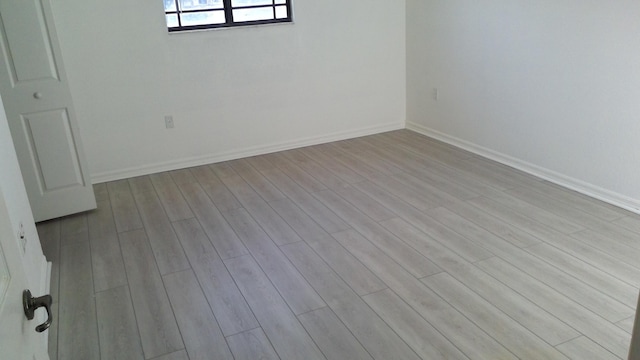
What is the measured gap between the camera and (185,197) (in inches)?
152

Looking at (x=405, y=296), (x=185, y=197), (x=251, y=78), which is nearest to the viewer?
(x=405, y=296)

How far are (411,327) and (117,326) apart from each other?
1380 mm

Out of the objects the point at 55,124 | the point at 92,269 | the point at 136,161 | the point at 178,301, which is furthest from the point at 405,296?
the point at 136,161

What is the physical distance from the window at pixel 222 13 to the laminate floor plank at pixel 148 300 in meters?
2.00

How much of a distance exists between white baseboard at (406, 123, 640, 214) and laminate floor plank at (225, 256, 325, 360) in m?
2.40

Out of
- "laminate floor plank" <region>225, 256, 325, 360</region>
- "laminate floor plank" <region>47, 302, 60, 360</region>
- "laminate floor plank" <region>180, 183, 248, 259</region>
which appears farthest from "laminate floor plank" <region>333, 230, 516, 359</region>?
"laminate floor plank" <region>47, 302, 60, 360</region>

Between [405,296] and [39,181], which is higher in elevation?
[39,181]

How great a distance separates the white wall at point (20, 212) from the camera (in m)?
2.28

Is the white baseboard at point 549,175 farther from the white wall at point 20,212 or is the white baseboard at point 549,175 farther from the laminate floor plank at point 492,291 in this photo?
the white wall at point 20,212

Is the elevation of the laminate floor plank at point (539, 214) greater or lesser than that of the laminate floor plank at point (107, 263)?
lesser

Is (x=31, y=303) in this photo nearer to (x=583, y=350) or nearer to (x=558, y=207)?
(x=583, y=350)

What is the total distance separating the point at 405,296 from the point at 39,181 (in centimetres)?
257

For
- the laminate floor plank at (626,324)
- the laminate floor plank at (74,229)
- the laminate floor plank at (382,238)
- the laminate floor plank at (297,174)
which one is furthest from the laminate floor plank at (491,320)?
the laminate floor plank at (74,229)

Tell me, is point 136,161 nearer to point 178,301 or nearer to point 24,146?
point 24,146
